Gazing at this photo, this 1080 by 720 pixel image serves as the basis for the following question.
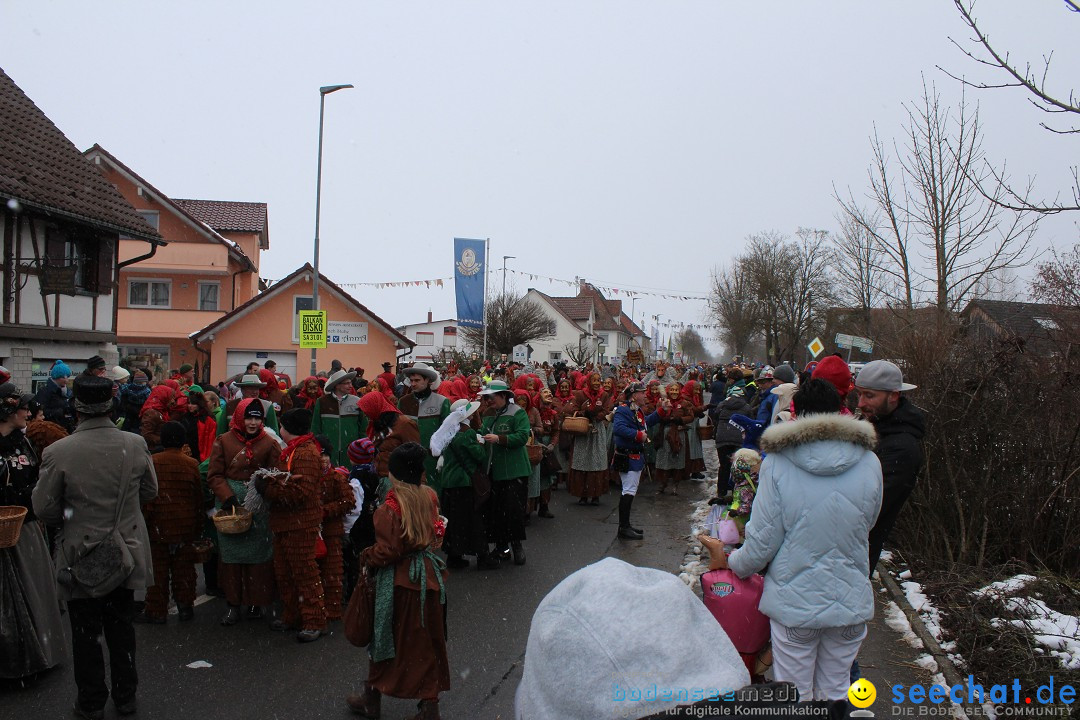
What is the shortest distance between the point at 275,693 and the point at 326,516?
1.46 m

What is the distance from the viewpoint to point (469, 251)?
2591 cm

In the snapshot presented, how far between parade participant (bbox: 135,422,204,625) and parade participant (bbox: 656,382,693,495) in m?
8.00

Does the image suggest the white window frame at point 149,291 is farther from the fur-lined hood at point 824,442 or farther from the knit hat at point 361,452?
the fur-lined hood at point 824,442

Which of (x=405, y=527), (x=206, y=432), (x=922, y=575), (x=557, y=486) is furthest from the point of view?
(x=557, y=486)

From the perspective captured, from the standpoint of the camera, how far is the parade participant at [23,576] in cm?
484

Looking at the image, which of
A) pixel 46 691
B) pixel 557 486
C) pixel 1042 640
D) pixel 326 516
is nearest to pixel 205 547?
pixel 326 516

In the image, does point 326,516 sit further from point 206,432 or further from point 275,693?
point 206,432

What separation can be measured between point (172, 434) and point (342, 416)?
335 centimetres

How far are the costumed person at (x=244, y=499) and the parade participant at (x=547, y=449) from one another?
5208mm

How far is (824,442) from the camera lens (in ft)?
11.0

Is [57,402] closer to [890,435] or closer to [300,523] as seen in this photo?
[300,523]

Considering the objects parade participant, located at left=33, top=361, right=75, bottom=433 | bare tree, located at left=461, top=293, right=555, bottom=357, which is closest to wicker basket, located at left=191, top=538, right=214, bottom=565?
parade participant, located at left=33, top=361, right=75, bottom=433

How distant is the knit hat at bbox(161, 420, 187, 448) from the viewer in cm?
608

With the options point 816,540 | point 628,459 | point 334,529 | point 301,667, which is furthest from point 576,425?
point 816,540
